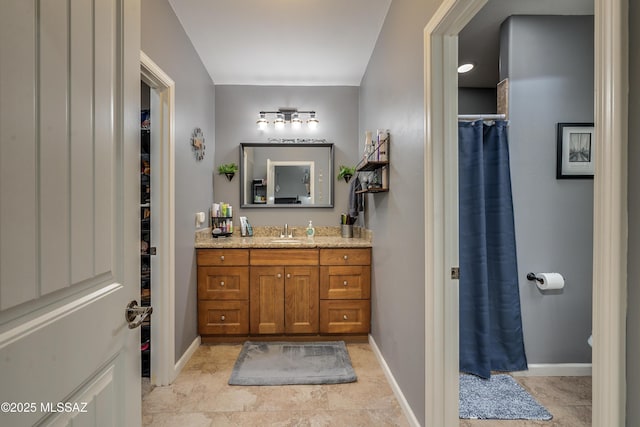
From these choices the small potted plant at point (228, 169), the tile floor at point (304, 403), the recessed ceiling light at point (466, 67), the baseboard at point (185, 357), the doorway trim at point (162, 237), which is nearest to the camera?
the tile floor at point (304, 403)

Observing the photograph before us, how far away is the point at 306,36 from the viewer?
2373mm

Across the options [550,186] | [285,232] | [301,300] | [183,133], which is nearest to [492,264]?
[550,186]

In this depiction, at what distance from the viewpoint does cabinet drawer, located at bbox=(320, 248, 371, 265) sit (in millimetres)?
2662

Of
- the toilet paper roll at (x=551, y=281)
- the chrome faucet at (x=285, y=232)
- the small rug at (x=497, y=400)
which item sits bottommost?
the small rug at (x=497, y=400)

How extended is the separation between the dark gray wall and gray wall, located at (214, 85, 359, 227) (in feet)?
3.94

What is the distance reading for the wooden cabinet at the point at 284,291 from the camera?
264 centimetres

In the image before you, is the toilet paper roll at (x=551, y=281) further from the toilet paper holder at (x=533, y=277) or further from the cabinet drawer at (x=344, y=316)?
the cabinet drawer at (x=344, y=316)

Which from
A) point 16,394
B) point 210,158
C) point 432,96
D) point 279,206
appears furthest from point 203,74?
point 16,394

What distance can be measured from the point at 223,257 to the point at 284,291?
63cm

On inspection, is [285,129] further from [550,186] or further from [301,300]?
[550,186]

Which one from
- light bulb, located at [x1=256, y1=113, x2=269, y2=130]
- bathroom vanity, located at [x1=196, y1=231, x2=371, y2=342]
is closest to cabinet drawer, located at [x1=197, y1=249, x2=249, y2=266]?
bathroom vanity, located at [x1=196, y1=231, x2=371, y2=342]

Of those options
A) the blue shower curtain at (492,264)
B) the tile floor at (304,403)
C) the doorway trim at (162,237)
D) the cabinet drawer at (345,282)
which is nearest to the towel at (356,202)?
the cabinet drawer at (345,282)

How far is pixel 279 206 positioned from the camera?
10.6 feet

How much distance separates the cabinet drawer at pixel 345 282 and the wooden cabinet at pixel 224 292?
710mm
